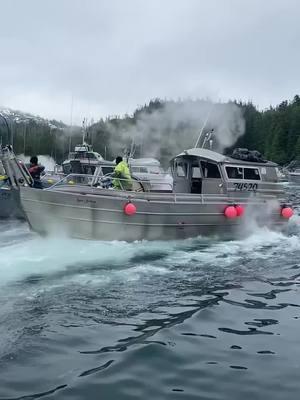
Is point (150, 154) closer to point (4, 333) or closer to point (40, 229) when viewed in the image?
point (40, 229)

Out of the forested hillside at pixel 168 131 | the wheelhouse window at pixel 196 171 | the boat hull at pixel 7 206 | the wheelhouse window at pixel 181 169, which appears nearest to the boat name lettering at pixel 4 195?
the boat hull at pixel 7 206

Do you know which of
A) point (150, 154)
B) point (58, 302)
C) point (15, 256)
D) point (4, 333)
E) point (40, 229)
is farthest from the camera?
point (150, 154)

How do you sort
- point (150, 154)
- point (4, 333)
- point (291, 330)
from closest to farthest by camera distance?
point (4, 333), point (291, 330), point (150, 154)

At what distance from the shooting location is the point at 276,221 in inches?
727

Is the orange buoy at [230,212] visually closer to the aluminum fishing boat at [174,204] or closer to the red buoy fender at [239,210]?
the aluminum fishing boat at [174,204]

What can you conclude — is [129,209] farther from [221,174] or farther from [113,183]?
[221,174]

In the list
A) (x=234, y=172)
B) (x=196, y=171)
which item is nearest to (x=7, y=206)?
(x=196, y=171)

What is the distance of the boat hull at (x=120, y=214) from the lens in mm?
14898

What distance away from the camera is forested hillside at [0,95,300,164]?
2464cm

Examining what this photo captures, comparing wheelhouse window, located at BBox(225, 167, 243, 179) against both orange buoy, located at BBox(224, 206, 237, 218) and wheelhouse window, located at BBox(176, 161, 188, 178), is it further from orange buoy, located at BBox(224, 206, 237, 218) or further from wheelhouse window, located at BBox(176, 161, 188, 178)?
wheelhouse window, located at BBox(176, 161, 188, 178)

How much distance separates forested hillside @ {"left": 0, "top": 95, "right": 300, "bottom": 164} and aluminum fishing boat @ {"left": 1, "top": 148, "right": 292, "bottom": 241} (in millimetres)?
2413

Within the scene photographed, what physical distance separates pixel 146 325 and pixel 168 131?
43869 mm

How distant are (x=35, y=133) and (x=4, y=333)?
381ft

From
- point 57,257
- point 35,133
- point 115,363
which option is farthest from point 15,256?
point 35,133
